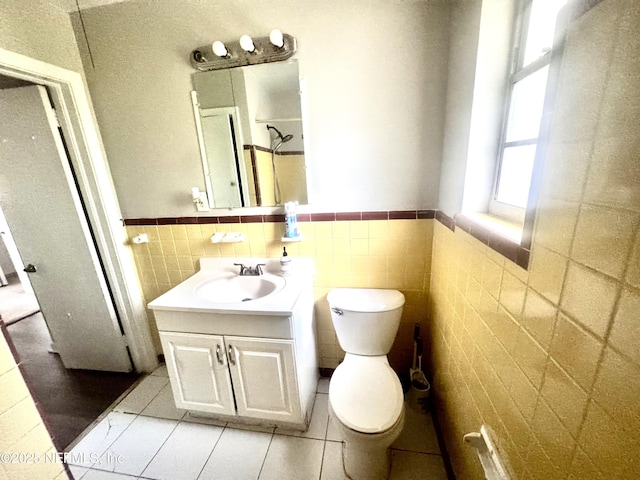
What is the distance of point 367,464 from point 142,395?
4.93 ft

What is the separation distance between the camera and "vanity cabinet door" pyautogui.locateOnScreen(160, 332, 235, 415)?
1306 mm

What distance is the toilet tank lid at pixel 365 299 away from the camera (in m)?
1.37

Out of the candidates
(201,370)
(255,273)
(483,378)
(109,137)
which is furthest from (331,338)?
(109,137)

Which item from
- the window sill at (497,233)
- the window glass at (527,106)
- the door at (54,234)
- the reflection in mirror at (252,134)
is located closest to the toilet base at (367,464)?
the window sill at (497,233)

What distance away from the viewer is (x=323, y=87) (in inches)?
51.7

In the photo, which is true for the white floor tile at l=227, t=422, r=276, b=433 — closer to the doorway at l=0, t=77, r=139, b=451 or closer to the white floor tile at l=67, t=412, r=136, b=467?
the white floor tile at l=67, t=412, r=136, b=467

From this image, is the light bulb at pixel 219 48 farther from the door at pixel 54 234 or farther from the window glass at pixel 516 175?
the window glass at pixel 516 175

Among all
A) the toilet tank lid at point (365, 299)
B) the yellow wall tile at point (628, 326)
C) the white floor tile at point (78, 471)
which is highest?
the yellow wall tile at point (628, 326)

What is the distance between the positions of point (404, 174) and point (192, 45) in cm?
132

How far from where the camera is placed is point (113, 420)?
1.52 meters

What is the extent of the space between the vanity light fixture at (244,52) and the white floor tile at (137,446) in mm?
2028

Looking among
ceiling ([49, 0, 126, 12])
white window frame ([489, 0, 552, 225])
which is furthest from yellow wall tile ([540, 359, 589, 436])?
ceiling ([49, 0, 126, 12])

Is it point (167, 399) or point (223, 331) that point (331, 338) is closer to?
point (223, 331)

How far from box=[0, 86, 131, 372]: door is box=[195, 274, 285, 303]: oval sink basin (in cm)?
81
